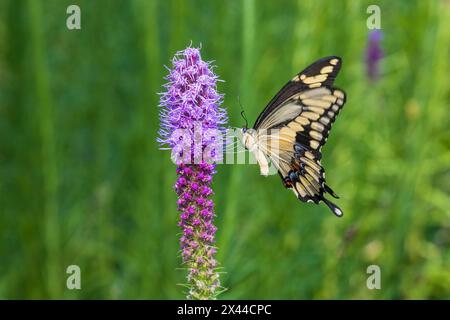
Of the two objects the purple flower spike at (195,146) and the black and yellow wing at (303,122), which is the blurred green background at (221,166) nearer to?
the black and yellow wing at (303,122)

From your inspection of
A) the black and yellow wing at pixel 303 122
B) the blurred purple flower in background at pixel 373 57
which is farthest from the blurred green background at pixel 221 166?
the black and yellow wing at pixel 303 122

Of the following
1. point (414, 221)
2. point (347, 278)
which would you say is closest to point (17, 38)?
point (347, 278)

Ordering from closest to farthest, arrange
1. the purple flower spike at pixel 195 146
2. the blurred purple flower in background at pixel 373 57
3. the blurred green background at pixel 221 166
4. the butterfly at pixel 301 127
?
the purple flower spike at pixel 195 146, the butterfly at pixel 301 127, the blurred green background at pixel 221 166, the blurred purple flower in background at pixel 373 57

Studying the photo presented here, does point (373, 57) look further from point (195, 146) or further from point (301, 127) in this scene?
point (195, 146)

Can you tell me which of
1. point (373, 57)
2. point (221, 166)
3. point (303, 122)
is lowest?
point (221, 166)

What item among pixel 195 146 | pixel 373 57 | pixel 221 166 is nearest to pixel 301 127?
pixel 195 146

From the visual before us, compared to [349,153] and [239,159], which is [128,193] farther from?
[239,159]
